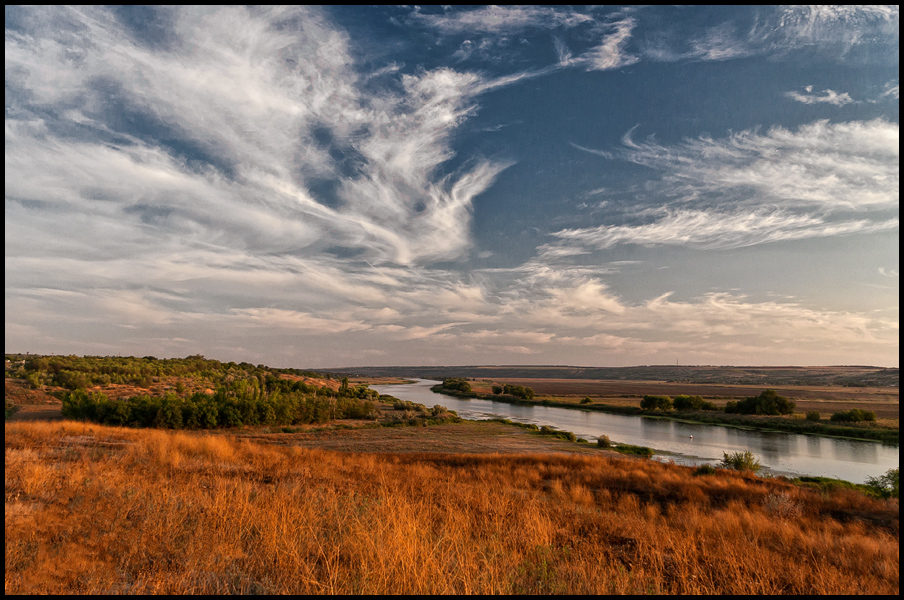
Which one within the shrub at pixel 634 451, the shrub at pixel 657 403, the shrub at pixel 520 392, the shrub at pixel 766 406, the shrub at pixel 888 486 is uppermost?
the shrub at pixel 888 486

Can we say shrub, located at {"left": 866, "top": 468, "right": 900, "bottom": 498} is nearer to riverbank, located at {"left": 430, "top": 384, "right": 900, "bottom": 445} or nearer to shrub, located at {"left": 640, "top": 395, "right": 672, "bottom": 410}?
riverbank, located at {"left": 430, "top": 384, "right": 900, "bottom": 445}

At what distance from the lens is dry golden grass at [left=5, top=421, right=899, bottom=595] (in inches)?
184

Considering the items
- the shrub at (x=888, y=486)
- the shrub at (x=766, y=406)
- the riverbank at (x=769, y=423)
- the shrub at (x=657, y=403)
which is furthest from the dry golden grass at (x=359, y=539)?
the shrub at (x=657, y=403)

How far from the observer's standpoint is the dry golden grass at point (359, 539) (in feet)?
15.3

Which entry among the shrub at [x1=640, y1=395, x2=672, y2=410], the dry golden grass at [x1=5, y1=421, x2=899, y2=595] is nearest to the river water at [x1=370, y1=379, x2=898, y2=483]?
the shrub at [x1=640, y1=395, x2=672, y2=410]

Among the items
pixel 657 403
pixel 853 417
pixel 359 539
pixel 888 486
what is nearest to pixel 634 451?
pixel 888 486

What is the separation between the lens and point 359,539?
5.47 meters

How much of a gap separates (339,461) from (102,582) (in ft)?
45.0

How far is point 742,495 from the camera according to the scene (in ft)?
54.2

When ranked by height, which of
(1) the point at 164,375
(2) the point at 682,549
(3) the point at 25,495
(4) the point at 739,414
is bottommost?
(4) the point at 739,414

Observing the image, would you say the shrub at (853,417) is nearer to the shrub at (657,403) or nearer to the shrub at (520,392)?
the shrub at (657,403)

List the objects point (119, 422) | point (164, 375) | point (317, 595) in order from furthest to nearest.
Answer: point (164, 375), point (119, 422), point (317, 595)

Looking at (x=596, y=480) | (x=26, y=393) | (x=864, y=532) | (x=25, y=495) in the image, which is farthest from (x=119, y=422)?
(x=864, y=532)

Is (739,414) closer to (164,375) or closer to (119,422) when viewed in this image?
(119,422)
